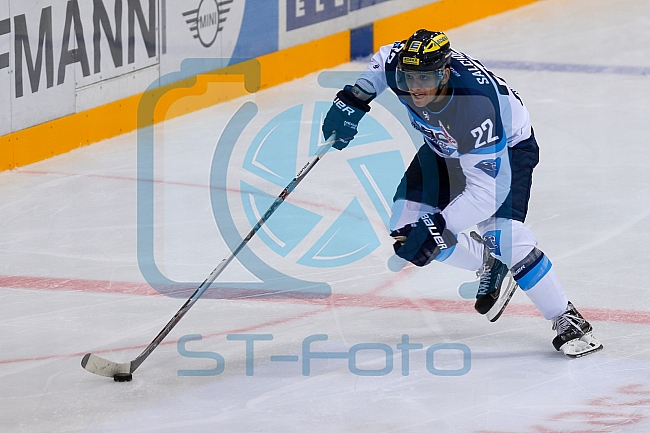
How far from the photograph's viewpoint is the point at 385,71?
419 cm

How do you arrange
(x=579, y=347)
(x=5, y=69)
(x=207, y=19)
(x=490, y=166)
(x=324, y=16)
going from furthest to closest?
(x=324, y=16)
(x=207, y=19)
(x=5, y=69)
(x=579, y=347)
(x=490, y=166)

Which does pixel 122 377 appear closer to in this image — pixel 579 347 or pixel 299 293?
pixel 299 293

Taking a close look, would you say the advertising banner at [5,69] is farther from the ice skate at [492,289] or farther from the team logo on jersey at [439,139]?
the ice skate at [492,289]

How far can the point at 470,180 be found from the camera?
3.87 metres

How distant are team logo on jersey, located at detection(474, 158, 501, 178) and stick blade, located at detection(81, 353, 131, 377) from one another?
1.30 meters

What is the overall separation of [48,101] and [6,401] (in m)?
2.86

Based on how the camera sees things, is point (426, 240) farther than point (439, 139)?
No

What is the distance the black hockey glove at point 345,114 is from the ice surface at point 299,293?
0.66m

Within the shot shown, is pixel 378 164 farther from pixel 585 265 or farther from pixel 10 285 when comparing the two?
pixel 10 285

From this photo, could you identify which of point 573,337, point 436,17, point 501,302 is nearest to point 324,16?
point 436,17

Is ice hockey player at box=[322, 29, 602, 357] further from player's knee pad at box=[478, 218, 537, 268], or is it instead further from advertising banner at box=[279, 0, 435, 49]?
advertising banner at box=[279, 0, 435, 49]

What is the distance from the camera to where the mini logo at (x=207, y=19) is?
7.01m

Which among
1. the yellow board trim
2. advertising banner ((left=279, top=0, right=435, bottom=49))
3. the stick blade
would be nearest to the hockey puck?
the stick blade

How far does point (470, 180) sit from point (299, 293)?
999 mm
